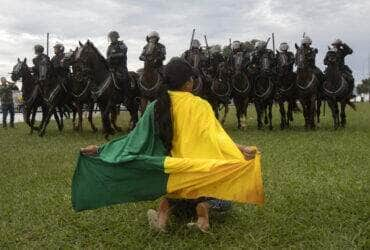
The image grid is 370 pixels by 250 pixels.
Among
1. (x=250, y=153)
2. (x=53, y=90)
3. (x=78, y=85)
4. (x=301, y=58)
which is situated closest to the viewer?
(x=250, y=153)

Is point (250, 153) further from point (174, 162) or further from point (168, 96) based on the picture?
point (168, 96)

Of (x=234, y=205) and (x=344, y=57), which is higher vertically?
(x=344, y=57)

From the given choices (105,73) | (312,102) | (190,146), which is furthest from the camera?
(312,102)

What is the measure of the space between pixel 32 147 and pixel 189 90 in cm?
1012

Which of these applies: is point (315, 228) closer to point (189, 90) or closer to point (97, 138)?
point (189, 90)

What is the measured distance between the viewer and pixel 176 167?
561 centimetres

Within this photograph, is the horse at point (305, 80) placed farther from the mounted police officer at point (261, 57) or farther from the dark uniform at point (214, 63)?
the dark uniform at point (214, 63)

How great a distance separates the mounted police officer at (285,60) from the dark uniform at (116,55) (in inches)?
189

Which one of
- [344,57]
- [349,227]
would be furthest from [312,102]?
[349,227]

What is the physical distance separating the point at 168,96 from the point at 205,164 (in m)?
0.78

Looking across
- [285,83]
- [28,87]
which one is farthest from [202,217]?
[28,87]

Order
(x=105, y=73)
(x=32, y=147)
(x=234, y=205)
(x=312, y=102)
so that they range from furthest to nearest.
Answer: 1. (x=312, y=102)
2. (x=105, y=73)
3. (x=32, y=147)
4. (x=234, y=205)

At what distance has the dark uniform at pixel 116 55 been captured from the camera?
16953mm

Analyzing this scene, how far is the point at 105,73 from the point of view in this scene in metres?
16.8
